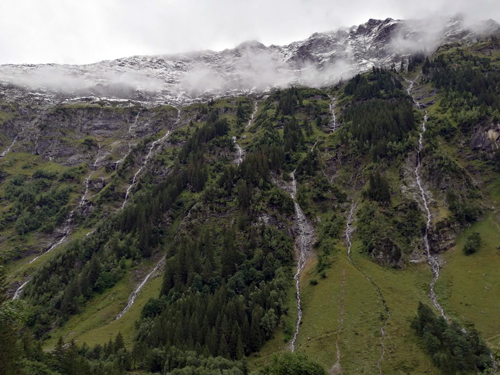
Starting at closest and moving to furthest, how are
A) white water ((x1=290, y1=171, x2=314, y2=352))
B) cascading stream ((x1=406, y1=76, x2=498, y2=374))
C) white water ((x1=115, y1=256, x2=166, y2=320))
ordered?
cascading stream ((x1=406, y1=76, x2=498, y2=374)) → white water ((x1=290, y1=171, x2=314, y2=352)) → white water ((x1=115, y1=256, x2=166, y2=320))

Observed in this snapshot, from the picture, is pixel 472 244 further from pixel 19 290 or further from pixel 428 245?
pixel 19 290

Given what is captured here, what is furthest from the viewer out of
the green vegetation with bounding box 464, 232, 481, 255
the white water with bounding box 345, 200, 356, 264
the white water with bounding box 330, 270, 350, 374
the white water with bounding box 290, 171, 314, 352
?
the white water with bounding box 345, 200, 356, 264

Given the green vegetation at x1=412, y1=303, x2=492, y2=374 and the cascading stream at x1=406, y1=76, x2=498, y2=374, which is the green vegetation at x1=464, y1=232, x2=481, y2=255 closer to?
the cascading stream at x1=406, y1=76, x2=498, y2=374

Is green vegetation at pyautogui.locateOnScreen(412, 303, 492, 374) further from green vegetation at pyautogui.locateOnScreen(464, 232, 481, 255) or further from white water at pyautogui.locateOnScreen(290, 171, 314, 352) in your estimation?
green vegetation at pyautogui.locateOnScreen(464, 232, 481, 255)

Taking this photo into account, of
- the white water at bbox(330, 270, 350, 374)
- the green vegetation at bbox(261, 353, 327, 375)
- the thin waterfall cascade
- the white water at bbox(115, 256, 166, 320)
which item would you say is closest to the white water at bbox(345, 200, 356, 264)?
the thin waterfall cascade

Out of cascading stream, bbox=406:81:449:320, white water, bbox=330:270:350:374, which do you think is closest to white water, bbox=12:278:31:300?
white water, bbox=330:270:350:374

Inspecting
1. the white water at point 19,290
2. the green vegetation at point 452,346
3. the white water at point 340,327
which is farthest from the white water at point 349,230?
the white water at point 19,290

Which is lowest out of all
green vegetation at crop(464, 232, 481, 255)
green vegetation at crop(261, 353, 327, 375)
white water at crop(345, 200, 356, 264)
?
green vegetation at crop(261, 353, 327, 375)

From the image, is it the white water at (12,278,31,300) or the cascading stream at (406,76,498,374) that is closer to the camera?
the cascading stream at (406,76,498,374)

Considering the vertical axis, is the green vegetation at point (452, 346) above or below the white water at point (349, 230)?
below

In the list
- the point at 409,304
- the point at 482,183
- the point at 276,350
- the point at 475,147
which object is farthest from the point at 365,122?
the point at 276,350

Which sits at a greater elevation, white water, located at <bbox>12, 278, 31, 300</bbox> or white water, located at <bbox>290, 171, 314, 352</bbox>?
white water, located at <bbox>290, 171, 314, 352</bbox>

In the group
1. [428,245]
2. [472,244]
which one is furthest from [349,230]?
[472,244]

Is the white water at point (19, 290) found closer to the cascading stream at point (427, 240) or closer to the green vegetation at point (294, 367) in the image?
the green vegetation at point (294, 367)
